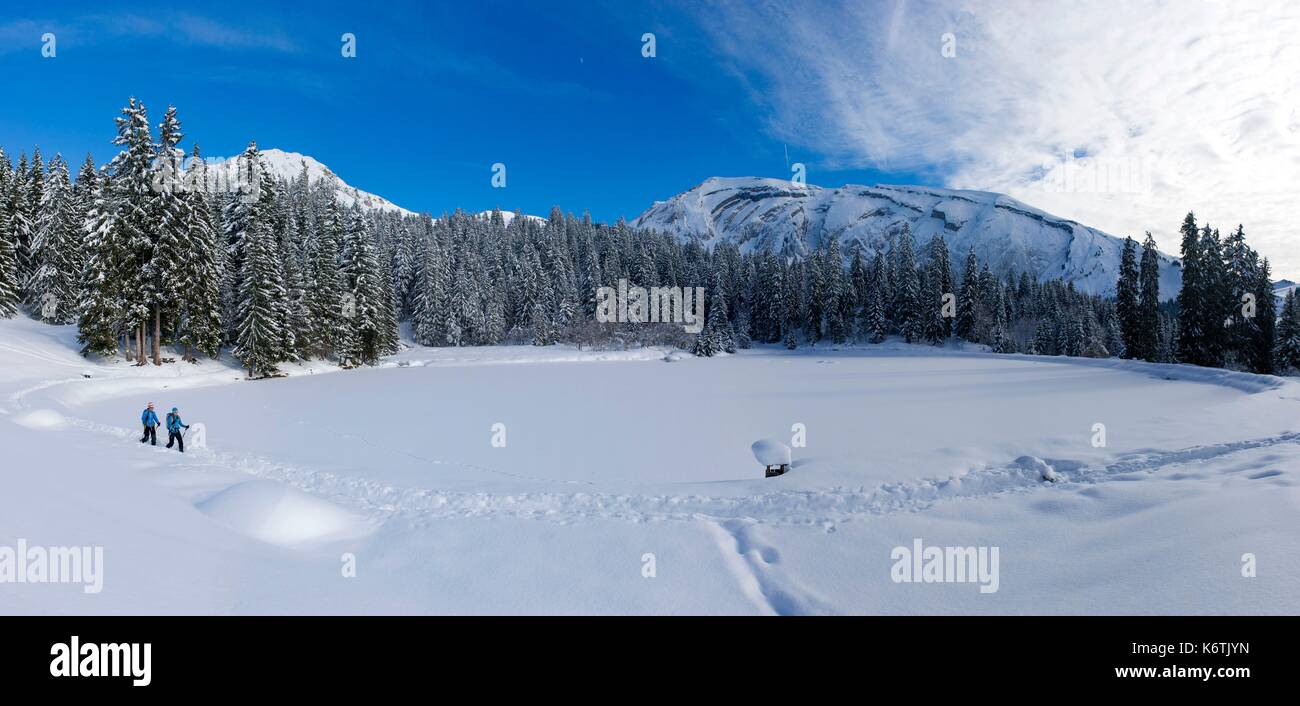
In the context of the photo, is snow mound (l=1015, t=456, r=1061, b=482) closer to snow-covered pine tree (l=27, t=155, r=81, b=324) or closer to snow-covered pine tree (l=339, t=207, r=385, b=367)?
snow-covered pine tree (l=339, t=207, r=385, b=367)

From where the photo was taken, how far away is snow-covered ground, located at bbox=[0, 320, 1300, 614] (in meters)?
6.69

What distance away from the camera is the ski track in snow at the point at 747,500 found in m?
10.4

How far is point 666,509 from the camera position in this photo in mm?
11094

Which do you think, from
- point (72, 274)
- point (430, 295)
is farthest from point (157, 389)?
point (430, 295)

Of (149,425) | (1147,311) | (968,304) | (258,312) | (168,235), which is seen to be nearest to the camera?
(149,425)

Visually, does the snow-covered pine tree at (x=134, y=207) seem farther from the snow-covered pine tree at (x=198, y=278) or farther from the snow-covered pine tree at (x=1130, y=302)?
the snow-covered pine tree at (x=1130, y=302)

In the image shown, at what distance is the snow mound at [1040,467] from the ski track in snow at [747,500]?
10 centimetres

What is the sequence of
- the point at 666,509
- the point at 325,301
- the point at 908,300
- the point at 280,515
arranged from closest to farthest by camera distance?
the point at 280,515 < the point at 666,509 < the point at 325,301 < the point at 908,300

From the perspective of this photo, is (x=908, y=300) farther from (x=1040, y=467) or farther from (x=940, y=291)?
(x=1040, y=467)

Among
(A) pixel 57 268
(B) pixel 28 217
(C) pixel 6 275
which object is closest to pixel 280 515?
(C) pixel 6 275

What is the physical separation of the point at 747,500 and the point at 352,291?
53.7 m

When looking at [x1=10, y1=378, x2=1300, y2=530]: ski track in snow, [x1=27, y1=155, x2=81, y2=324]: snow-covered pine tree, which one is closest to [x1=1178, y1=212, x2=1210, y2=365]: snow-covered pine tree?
[x1=10, y1=378, x2=1300, y2=530]: ski track in snow
